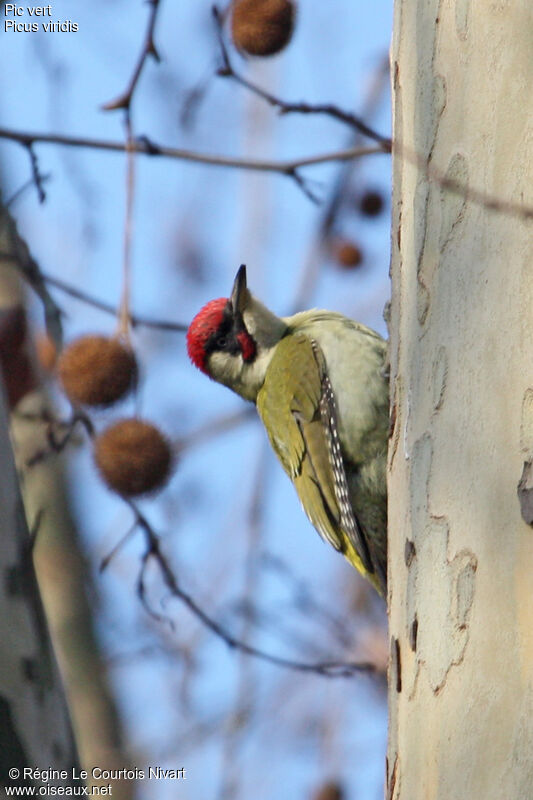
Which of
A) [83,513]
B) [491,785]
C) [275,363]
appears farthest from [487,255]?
[83,513]

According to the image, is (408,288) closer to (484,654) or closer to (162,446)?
(484,654)

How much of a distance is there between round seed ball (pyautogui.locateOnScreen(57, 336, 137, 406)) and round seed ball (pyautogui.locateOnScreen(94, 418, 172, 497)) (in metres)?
0.11

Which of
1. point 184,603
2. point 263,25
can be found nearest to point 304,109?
point 263,25

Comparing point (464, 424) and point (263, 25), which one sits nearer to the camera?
point (464, 424)

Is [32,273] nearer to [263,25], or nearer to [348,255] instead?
[263,25]

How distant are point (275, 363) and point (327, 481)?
0.54 metres

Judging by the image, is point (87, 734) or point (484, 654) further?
point (87, 734)

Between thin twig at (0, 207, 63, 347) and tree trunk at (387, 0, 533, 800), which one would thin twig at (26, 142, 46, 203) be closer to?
thin twig at (0, 207, 63, 347)

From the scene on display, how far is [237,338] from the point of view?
13.4 ft

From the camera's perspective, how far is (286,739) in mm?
6613

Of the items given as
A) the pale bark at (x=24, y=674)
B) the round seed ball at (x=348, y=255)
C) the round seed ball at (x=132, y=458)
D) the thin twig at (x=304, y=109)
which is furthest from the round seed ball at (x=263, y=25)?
the pale bark at (x=24, y=674)

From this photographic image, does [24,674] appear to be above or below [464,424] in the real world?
below

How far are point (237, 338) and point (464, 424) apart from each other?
2172 millimetres

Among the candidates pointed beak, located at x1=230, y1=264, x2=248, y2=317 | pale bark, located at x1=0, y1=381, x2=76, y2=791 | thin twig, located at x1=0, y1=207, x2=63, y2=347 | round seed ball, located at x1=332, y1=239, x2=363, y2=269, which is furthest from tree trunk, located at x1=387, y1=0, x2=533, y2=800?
round seed ball, located at x1=332, y1=239, x2=363, y2=269
